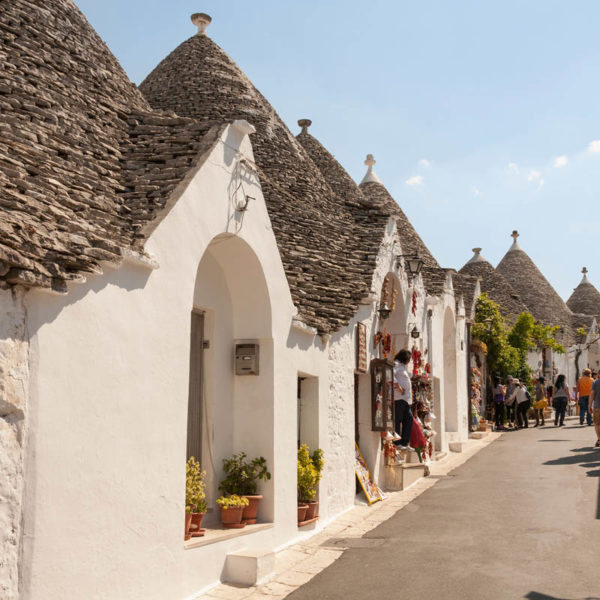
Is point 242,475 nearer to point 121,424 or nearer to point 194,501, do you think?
point 194,501

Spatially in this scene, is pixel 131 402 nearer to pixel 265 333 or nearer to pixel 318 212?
pixel 265 333

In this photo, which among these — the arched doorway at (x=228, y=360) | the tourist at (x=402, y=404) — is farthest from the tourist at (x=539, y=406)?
the arched doorway at (x=228, y=360)

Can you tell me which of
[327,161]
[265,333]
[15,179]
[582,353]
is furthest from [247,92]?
[582,353]

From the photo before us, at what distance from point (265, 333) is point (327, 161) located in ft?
39.5

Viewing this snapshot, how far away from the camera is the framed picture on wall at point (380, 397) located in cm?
1200

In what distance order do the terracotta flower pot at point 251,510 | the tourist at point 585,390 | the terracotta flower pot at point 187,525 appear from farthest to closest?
the tourist at point 585,390 → the terracotta flower pot at point 251,510 → the terracotta flower pot at point 187,525

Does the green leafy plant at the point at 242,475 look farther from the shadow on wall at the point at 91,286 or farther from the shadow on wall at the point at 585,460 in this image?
the shadow on wall at the point at 585,460

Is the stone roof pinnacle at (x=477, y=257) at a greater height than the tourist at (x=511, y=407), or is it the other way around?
the stone roof pinnacle at (x=477, y=257)

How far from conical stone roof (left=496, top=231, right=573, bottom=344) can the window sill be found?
1223 inches

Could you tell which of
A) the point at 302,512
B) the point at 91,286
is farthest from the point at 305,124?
the point at 91,286

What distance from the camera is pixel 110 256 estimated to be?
17.8 feet

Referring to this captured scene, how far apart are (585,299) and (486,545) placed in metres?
41.2

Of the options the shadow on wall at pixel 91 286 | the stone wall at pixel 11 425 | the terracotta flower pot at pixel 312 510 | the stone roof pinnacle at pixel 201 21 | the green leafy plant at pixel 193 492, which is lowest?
the terracotta flower pot at pixel 312 510

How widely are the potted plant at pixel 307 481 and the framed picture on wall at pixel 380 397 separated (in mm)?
2705
